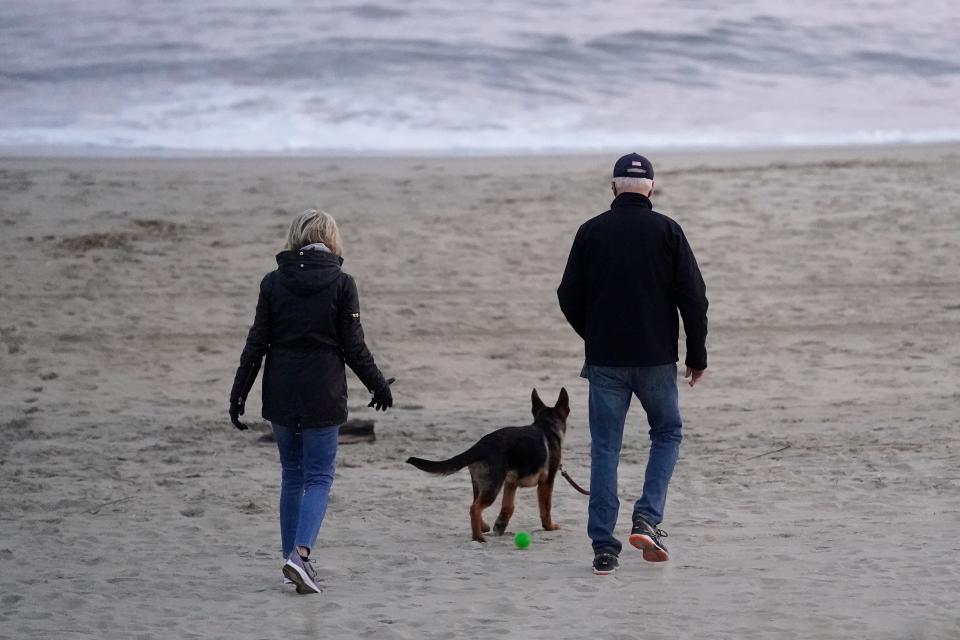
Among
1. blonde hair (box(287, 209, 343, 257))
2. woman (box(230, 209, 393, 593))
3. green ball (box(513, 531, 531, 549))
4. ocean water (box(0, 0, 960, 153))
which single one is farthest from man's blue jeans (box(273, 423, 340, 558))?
ocean water (box(0, 0, 960, 153))

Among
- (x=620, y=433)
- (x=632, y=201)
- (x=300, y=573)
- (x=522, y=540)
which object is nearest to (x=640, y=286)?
(x=632, y=201)

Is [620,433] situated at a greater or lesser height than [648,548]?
greater

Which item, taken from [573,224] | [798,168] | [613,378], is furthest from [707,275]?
[613,378]

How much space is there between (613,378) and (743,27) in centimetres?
2856

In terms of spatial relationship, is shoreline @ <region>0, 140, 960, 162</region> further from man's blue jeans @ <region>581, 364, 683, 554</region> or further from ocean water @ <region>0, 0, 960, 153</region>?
man's blue jeans @ <region>581, 364, 683, 554</region>

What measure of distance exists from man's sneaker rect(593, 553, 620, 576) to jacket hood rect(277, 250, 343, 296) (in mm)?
1619

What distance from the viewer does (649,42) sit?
30.4m

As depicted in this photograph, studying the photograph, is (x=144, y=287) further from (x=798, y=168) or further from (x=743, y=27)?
(x=743, y=27)

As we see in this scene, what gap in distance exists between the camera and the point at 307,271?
5.21 m

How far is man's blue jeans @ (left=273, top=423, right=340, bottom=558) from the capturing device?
209 inches

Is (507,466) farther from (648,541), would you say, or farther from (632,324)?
(632,324)

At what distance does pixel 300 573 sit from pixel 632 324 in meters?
1.68

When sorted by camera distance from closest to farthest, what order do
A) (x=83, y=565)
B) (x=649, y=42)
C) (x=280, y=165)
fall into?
(x=83, y=565) < (x=280, y=165) < (x=649, y=42)

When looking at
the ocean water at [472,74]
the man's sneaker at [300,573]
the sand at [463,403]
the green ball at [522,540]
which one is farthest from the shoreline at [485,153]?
the man's sneaker at [300,573]
